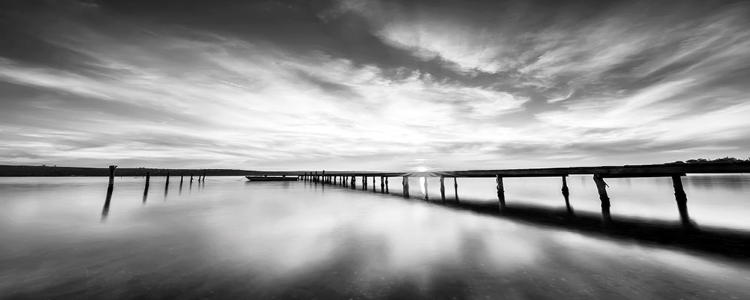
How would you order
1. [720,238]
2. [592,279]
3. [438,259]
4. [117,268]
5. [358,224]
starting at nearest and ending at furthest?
1. [592,279]
2. [117,268]
3. [438,259]
4. [720,238]
5. [358,224]

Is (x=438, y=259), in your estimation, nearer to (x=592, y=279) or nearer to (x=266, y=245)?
(x=592, y=279)

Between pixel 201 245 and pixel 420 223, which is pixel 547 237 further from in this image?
pixel 201 245

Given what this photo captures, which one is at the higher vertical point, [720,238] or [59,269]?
[59,269]

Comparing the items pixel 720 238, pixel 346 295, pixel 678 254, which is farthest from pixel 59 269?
pixel 720 238

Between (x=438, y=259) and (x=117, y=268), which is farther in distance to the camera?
(x=438, y=259)

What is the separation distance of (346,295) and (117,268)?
21.0 feet

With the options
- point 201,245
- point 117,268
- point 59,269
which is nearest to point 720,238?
point 201,245

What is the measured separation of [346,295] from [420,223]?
31.4 ft

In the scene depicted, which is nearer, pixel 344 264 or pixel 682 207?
pixel 344 264

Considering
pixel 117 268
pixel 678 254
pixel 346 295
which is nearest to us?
pixel 346 295

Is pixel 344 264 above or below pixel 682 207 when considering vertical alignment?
above

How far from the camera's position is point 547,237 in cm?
1097

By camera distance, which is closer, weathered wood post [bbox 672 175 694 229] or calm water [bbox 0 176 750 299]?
calm water [bbox 0 176 750 299]

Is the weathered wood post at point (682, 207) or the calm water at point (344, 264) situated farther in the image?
the weathered wood post at point (682, 207)
